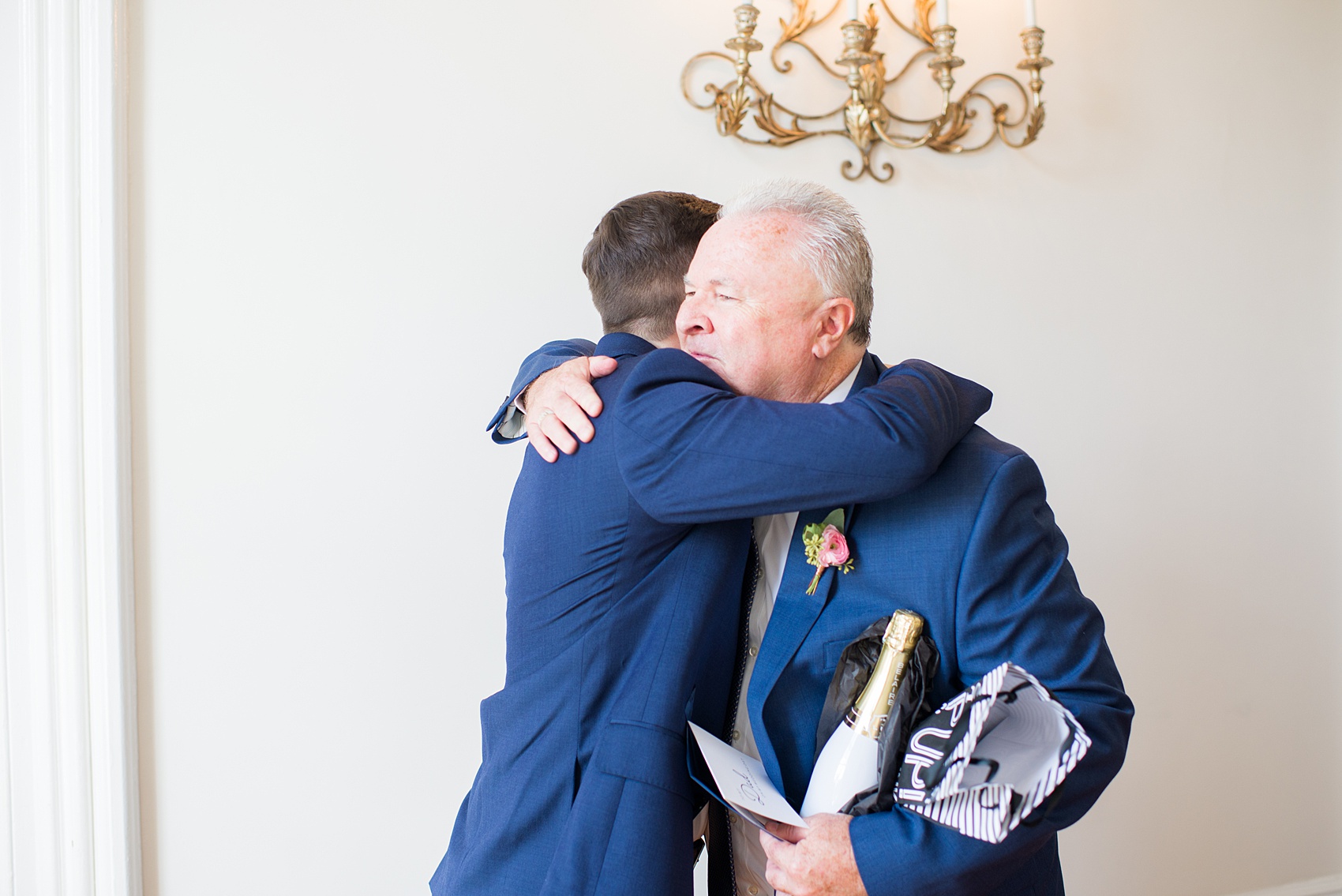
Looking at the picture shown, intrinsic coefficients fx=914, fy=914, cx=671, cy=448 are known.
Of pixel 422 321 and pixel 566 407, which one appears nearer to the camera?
pixel 566 407

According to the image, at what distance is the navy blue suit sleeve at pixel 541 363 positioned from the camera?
1.35 metres

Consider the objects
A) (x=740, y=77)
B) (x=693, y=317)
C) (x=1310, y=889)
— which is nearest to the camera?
(x=693, y=317)

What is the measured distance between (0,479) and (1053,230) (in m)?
2.27

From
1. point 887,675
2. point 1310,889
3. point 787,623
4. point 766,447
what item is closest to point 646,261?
point 766,447

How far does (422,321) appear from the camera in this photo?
1809 mm

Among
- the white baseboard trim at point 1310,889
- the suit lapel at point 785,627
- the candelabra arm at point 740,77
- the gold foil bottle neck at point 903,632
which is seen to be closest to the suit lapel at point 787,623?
the suit lapel at point 785,627

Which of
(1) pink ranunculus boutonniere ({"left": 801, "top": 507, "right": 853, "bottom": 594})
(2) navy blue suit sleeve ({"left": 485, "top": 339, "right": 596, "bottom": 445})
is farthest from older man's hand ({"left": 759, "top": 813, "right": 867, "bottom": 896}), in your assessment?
(2) navy blue suit sleeve ({"left": 485, "top": 339, "right": 596, "bottom": 445})

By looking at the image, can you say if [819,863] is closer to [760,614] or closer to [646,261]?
[760,614]

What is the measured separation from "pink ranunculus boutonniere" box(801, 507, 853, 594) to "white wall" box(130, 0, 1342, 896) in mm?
873

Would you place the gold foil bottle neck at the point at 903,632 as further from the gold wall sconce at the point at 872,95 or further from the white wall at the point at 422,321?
the gold wall sconce at the point at 872,95

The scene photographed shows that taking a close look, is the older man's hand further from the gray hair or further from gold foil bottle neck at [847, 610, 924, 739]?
the gray hair

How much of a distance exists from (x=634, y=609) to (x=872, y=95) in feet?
4.60

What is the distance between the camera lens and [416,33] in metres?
1.78

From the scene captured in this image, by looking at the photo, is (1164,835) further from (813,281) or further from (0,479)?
(0,479)
